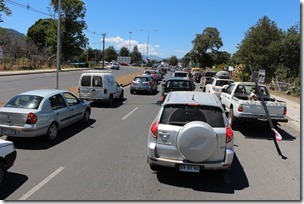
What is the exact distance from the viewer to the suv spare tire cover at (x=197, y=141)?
588 centimetres

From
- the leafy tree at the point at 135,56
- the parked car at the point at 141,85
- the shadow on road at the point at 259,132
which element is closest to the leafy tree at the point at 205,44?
the leafy tree at the point at 135,56

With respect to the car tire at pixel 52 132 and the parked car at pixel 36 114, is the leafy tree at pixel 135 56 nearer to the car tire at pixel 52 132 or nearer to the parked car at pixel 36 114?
the parked car at pixel 36 114

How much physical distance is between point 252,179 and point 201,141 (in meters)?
1.56

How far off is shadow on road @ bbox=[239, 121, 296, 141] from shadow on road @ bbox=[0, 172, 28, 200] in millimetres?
7217

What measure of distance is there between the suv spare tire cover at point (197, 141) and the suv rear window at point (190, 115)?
39 cm

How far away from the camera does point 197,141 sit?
19.3ft

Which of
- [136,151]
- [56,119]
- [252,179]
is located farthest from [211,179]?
[56,119]

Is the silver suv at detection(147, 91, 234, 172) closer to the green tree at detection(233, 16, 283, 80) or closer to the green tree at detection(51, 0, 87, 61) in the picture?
the green tree at detection(233, 16, 283, 80)

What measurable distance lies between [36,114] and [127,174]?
3.55 meters

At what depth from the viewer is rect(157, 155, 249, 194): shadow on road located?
6.05m

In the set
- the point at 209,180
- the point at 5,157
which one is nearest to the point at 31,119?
the point at 5,157

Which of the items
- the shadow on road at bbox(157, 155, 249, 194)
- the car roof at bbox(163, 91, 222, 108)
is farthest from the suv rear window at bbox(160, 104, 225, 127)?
the shadow on road at bbox(157, 155, 249, 194)

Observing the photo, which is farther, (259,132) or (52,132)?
(259,132)

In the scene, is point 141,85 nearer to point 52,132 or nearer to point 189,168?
point 52,132
